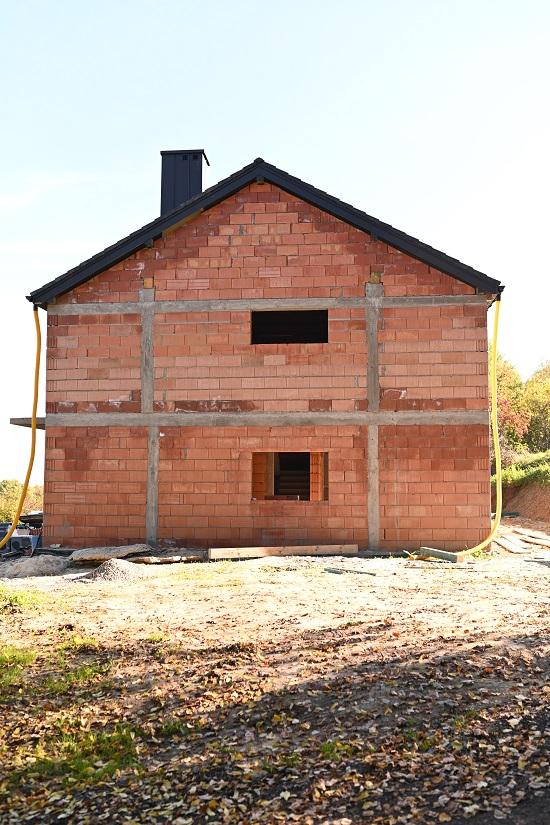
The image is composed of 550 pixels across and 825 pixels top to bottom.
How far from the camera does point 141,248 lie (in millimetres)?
15648

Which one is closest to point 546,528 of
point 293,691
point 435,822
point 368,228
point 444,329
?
point 444,329

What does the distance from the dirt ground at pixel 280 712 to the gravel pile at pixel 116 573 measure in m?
2.56

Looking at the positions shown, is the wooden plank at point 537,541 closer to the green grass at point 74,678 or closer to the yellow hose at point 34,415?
the yellow hose at point 34,415

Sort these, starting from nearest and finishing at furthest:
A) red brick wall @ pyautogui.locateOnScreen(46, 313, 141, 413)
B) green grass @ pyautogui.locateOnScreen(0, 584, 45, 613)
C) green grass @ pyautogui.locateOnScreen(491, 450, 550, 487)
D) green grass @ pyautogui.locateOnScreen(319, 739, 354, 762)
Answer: green grass @ pyautogui.locateOnScreen(319, 739, 354, 762), green grass @ pyautogui.locateOnScreen(0, 584, 45, 613), red brick wall @ pyautogui.locateOnScreen(46, 313, 141, 413), green grass @ pyautogui.locateOnScreen(491, 450, 550, 487)

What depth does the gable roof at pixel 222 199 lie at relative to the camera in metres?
15.1

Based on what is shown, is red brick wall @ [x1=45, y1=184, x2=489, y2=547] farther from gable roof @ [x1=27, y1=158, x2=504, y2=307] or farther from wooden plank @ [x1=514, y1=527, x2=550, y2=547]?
wooden plank @ [x1=514, y1=527, x2=550, y2=547]

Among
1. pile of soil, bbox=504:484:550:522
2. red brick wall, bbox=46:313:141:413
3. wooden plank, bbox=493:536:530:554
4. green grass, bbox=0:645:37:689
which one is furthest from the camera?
pile of soil, bbox=504:484:550:522

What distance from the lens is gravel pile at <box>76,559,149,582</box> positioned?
12.1 m

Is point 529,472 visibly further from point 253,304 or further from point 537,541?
point 253,304

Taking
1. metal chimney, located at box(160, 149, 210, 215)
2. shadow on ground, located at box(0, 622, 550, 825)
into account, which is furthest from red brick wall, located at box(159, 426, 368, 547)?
shadow on ground, located at box(0, 622, 550, 825)

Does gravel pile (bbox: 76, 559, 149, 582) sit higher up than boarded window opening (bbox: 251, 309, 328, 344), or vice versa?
boarded window opening (bbox: 251, 309, 328, 344)

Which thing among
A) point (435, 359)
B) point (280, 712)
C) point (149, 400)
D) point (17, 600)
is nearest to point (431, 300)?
point (435, 359)

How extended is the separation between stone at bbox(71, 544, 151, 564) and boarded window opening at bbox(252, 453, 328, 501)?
4.52 m

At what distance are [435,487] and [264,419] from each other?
361 centimetres
